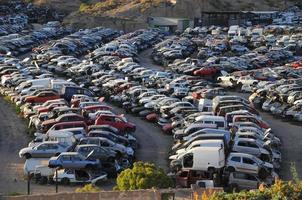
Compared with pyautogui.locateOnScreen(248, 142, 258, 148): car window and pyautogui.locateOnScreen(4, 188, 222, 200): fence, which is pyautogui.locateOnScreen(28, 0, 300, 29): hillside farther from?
pyautogui.locateOnScreen(4, 188, 222, 200): fence

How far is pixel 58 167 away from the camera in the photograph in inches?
890

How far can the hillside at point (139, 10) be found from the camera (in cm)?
8312

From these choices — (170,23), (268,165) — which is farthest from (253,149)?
(170,23)

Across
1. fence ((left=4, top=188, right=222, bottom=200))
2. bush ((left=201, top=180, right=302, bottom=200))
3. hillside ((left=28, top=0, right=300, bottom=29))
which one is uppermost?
bush ((left=201, top=180, right=302, bottom=200))

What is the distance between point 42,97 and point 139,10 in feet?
168

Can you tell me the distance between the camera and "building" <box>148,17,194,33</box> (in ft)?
268

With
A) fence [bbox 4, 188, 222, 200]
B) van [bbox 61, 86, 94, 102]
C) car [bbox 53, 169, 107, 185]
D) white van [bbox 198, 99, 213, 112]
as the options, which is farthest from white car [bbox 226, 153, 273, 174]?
van [bbox 61, 86, 94, 102]

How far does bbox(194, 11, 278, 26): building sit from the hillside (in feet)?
4.78

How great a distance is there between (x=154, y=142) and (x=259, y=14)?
6039 cm

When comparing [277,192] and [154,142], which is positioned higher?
[277,192]

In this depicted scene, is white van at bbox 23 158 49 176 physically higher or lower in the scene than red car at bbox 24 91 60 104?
higher

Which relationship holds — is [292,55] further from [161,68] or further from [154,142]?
[154,142]

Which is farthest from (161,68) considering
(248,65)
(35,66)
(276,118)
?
(276,118)

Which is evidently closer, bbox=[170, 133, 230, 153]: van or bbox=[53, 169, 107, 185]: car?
bbox=[53, 169, 107, 185]: car
